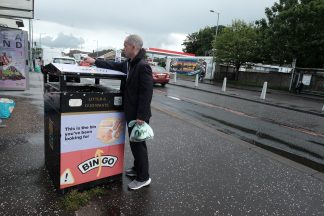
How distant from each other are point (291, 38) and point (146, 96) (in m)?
25.8

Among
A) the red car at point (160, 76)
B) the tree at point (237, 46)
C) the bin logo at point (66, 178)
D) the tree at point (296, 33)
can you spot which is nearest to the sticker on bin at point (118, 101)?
the bin logo at point (66, 178)

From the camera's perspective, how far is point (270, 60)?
1190 inches

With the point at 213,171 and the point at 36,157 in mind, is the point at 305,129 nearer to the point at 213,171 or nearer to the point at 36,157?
the point at 213,171

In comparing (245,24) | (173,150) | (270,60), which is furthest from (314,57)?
(173,150)

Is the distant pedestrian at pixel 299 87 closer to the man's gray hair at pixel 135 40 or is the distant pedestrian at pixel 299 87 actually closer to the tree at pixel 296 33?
the tree at pixel 296 33

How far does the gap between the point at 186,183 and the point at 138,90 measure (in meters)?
1.47

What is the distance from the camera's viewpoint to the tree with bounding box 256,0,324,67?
2394 cm

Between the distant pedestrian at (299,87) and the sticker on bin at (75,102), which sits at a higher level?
the sticker on bin at (75,102)

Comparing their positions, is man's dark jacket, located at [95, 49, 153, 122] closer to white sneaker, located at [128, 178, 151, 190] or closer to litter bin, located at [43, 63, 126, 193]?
litter bin, located at [43, 63, 126, 193]

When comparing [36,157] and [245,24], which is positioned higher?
[245,24]

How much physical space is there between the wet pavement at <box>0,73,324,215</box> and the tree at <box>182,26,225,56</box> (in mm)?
73478

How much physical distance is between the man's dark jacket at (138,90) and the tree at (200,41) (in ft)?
247

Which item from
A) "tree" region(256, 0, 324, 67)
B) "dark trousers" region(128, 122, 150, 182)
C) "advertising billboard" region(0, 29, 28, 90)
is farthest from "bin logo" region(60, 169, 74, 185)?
"tree" region(256, 0, 324, 67)

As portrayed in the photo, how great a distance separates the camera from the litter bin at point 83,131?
323 centimetres
